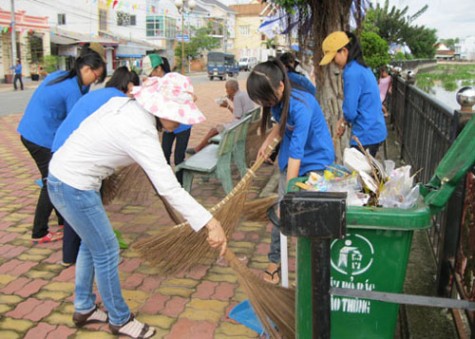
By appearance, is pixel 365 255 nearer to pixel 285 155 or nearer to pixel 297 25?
pixel 285 155

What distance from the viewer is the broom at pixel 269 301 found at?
251 centimetres

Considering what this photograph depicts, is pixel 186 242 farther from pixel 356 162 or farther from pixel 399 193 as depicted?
pixel 399 193

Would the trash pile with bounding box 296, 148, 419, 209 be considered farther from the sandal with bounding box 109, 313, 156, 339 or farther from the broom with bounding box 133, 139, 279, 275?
the sandal with bounding box 109, 313, 156, 339

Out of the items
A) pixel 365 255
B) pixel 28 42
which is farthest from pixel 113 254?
pixel 28 42

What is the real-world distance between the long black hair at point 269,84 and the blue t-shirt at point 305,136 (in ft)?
0.20

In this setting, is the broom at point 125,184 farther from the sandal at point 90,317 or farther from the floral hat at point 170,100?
the floral hat at point 170,100

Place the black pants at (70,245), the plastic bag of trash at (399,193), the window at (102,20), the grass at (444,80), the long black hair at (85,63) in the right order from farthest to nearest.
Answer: the window at (102,20) → the grass at (444,80) → the long black hair at (85,63) → the black pants at (70,245) → the plastic bag of trash at (399,193)

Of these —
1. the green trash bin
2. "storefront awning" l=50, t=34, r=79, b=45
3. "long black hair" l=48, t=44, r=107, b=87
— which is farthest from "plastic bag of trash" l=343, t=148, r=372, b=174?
"storefront awning" l=50, t=34, r=79, b=45

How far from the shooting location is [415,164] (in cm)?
535

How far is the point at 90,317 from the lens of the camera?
2.96 metres

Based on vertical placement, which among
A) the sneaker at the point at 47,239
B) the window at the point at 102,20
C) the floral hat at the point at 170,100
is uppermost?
the window at the point at 102,20

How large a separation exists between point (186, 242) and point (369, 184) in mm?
1153

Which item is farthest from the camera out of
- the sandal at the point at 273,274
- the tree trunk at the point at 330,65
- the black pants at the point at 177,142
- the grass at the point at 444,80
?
the grass at the point at 444,80

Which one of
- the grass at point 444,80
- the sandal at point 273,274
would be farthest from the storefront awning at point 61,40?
the sandal at point 273,274
